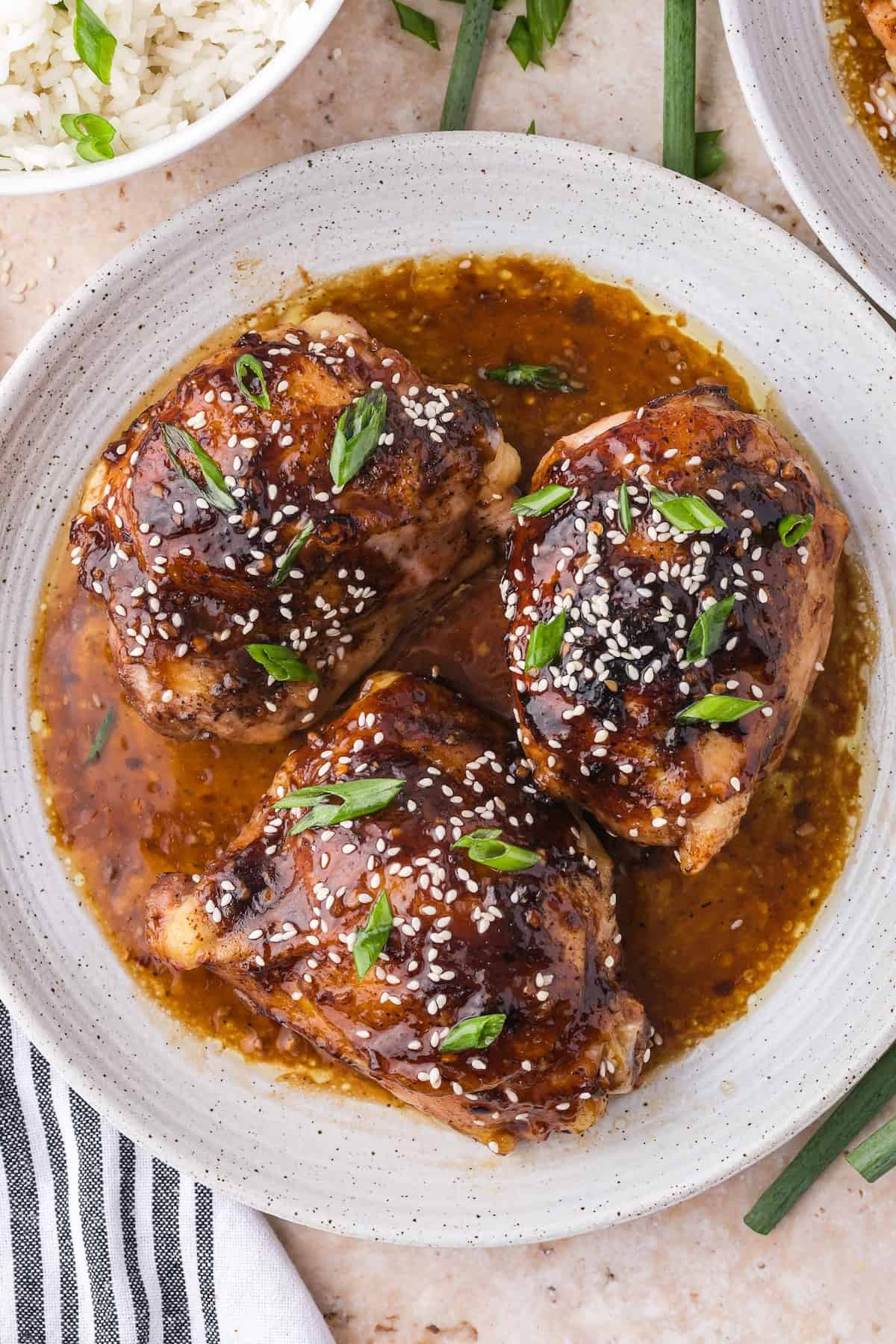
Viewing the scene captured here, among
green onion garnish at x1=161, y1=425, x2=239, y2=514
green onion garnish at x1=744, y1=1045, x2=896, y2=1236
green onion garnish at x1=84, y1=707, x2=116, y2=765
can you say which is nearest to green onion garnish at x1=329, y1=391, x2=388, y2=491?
green onion garnish at x1=161, y1=425, x2=239, y2=514

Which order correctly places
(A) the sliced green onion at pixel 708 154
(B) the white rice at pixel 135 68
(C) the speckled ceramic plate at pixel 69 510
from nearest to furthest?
(B) the white rice at pixel 135 68 < (C) the speckled ceramic plate at pixel 69 510 < (A) the sliced green onion at pixel 708 154

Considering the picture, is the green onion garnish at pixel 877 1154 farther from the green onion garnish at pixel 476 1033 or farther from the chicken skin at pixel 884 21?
the chicken skin at pixel 884 21

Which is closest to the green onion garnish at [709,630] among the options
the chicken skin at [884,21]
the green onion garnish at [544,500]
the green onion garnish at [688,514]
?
the green onion garnish at [688,514]

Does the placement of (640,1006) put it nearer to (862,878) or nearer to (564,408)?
(862,878)

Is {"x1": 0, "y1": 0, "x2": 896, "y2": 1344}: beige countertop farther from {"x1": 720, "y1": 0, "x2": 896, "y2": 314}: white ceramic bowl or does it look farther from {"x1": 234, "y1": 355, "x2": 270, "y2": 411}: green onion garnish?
{"x1": 234, "y1": 355, "x2": 270, "y2": 411}: green onion garnish

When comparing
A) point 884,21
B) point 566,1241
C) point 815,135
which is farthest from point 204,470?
point 566,1241

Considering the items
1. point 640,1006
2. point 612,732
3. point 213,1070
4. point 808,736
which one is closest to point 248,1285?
point 213,1070
